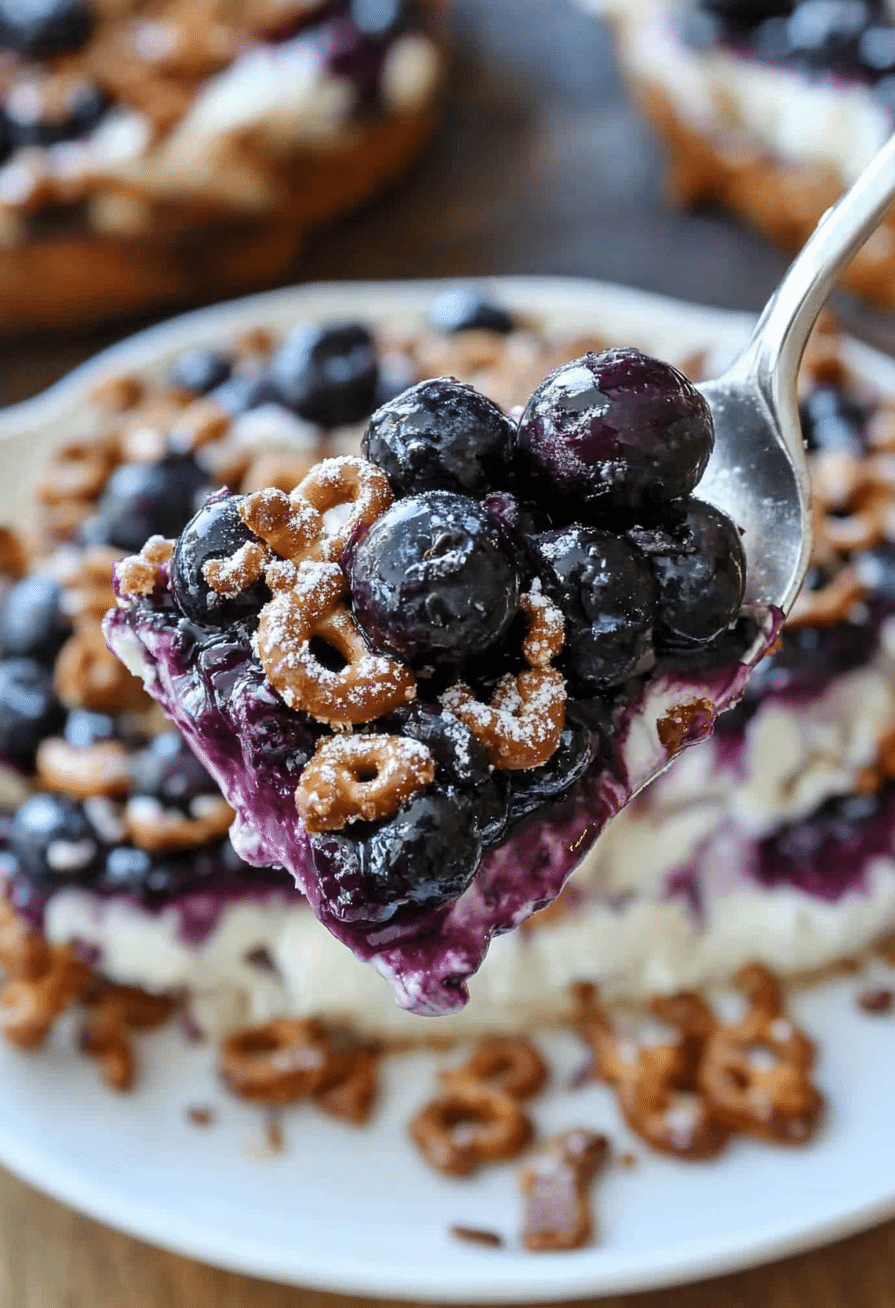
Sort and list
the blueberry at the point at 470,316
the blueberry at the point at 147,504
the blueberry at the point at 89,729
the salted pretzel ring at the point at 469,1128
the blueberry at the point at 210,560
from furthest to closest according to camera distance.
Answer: the blueberry at the point at 470,316 → the blueberry at the point at 147,504 → the blueberry at the point at 89,729 → the salted pretzel ring at the point at 469,1128 → the blueberry at the point at 210,560

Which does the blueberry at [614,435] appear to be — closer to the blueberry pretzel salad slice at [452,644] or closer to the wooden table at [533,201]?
the blueberry pretzel salad slice at [452,644]

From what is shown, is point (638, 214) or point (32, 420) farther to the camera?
point (638, 214)

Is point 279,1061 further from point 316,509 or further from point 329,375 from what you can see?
point 329,375

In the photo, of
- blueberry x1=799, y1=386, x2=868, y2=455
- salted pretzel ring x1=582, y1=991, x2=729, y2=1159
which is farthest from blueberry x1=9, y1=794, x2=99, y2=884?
blueberry x1=799, y1=386, x2=868, y2=455

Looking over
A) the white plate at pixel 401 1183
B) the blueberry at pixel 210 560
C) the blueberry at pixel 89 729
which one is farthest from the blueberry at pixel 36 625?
the blueberry at pixel 210 560

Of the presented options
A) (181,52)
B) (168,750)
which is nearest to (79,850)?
(168,750)

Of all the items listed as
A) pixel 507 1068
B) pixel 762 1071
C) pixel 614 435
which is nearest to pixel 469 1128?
pixel 507 1068

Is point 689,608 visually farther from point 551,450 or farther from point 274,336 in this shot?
point 274,336
